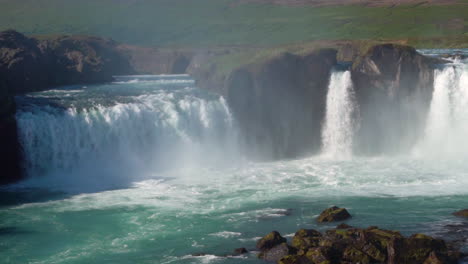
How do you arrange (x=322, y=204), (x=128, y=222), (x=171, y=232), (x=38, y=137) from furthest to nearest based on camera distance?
(x=38, y=137)
(x=322, y=204)
(x=128, y=222)
(x=171, y=232)

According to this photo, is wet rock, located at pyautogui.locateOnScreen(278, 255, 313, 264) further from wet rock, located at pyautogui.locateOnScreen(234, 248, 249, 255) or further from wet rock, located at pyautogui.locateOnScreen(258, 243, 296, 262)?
wet rock, located at pyautogui.locateOnScreen(234, 248, 249, 255)

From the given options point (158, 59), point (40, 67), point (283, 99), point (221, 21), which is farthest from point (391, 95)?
point (221, 21)

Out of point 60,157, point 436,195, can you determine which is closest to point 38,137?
point 60,157

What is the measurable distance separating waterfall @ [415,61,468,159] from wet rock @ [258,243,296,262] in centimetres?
2480

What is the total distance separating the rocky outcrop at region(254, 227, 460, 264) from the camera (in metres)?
22.4

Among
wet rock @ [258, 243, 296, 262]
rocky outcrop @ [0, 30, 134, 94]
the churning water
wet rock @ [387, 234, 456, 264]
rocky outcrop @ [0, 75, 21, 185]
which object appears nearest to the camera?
wet rock @ [387, 234, 456, 264]

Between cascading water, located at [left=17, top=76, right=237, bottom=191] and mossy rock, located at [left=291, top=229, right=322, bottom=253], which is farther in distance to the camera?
cascading water, located at [left=17, top=76, right=237, bottom=191]

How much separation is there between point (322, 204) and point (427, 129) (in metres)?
19.3

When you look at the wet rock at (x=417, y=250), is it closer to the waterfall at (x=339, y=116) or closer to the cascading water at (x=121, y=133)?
the cascading water at (x=121, y=133)

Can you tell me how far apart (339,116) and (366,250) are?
26206 millimetres

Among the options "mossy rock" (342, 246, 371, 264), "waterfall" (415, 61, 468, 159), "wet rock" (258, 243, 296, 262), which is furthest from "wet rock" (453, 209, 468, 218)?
"waterfall" (415, 61, 468, 159)

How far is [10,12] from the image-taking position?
8675 centimetres

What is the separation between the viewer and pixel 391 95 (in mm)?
47812

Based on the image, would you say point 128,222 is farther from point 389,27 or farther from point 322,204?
point 389,27
